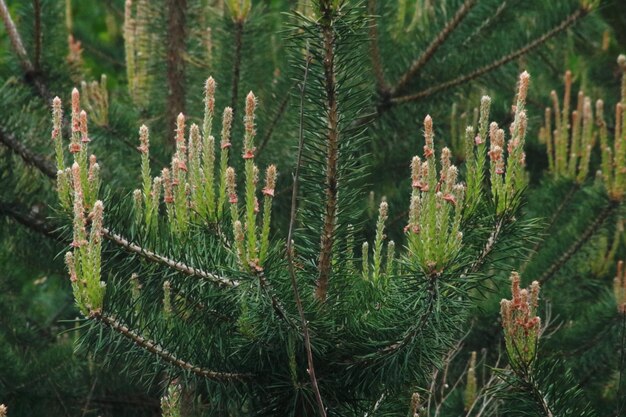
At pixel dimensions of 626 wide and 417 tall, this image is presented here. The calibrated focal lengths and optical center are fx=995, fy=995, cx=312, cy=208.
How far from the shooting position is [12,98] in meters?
3.58

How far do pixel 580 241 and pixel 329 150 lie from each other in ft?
7.23

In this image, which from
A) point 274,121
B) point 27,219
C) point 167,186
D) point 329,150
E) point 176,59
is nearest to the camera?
point 329,150

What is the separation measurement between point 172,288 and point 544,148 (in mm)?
3870

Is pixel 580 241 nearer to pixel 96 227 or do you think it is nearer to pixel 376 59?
pixel 376 59

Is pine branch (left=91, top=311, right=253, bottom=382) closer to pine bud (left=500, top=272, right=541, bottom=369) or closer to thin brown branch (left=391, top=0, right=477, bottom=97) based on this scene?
pine bud (left=500, top=272, right=541, bottom=369)

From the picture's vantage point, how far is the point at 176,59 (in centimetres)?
439

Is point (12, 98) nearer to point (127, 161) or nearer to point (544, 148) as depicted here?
point (127, 161)

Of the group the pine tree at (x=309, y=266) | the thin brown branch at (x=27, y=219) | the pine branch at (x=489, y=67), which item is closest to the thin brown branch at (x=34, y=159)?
the thin brown branch at (x=27, y=219)

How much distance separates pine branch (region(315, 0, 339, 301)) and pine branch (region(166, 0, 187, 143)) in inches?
88.7

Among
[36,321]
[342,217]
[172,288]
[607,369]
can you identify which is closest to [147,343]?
[172,288]

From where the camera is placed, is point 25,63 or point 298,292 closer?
point 298,292

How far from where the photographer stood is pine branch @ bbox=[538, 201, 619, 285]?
12.8 feet

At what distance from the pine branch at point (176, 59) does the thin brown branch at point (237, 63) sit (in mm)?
479

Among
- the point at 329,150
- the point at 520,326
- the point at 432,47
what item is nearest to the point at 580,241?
the point at 432,47
